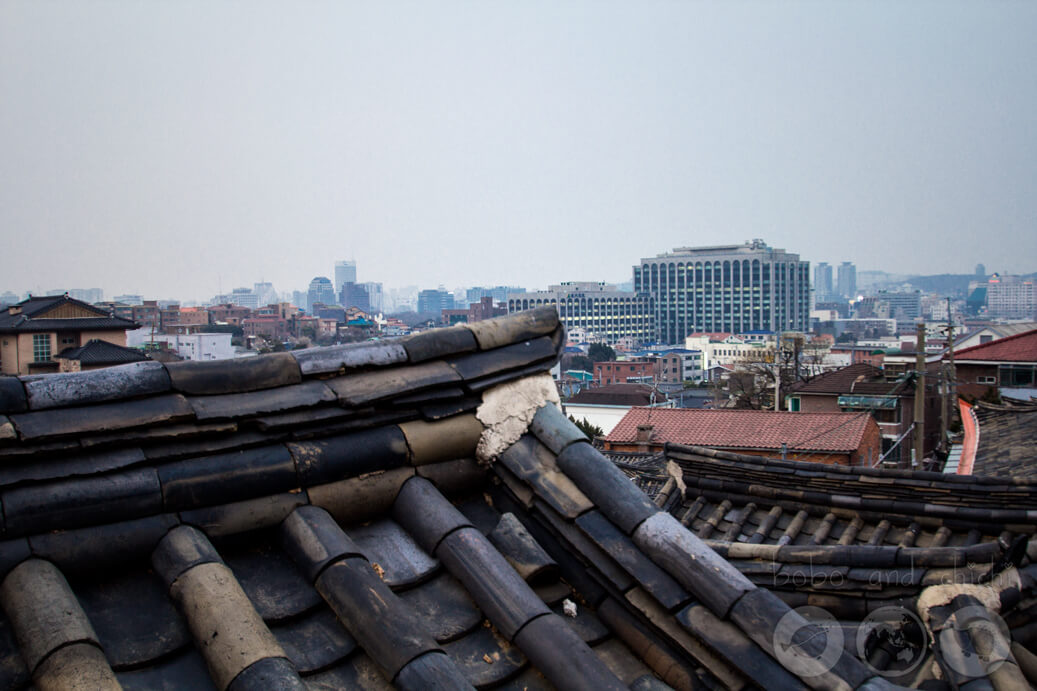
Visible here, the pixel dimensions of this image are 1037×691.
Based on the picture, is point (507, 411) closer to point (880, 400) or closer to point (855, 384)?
point (880, 400)

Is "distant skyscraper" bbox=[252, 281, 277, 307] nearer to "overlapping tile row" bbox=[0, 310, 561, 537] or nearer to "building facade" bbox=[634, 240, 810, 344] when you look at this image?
"building facade" bbox=[634, 240, 810, 344]

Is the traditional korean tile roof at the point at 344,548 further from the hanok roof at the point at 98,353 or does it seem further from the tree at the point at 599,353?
the tree at the point at 599,353

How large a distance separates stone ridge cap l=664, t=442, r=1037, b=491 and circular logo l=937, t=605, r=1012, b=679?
5.53ft

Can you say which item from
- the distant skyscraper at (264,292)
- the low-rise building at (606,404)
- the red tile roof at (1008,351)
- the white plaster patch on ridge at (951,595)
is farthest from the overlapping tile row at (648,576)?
the distant skyscraper at (264,292)

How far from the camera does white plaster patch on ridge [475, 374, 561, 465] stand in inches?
109

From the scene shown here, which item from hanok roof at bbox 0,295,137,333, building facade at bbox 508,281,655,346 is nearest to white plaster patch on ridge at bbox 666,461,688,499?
hanok roof at bbox 0,295,137,333

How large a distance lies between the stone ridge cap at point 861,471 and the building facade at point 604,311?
10081 cm

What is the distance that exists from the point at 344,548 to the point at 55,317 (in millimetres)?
17723

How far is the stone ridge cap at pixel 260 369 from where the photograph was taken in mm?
2080

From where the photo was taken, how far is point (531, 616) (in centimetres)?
217

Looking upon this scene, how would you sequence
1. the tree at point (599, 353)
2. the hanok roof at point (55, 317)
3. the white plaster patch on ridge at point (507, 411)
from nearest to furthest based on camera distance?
the white plaster patch on ridge at point (507, 411) → the hanok roof at point (55, 317) → the tree at point (599, 353)

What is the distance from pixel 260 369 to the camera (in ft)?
8.02

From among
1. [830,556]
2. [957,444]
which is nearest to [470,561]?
[830,556]

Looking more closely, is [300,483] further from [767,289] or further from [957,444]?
[767,289]
